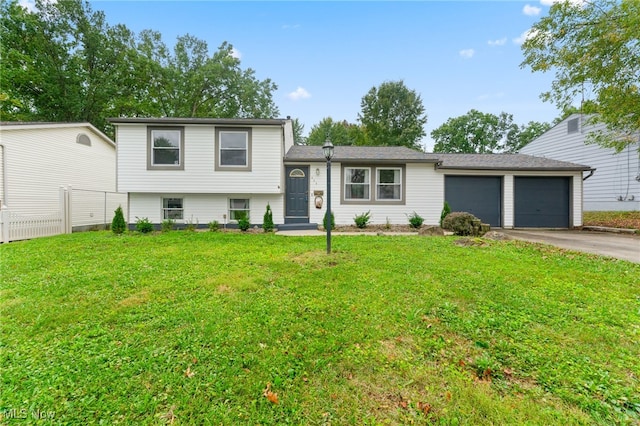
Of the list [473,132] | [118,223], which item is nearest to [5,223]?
[118,223]

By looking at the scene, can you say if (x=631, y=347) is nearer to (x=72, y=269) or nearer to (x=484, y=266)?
(x=484, y=266)

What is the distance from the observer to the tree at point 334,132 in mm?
30078

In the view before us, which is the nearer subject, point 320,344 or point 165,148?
point 320,344

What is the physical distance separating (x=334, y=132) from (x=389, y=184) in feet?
69.6

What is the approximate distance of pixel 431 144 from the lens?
36000 millimetres

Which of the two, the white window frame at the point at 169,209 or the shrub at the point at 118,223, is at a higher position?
the white window frame at the point at 169,209

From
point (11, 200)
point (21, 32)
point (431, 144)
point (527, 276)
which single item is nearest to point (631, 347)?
point (527, 276)

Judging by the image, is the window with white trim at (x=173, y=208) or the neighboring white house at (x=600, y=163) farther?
the neighboring white house at (x=600, y=163)

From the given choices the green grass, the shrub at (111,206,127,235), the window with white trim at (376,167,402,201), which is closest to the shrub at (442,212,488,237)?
the window with white trim at (376,167,402,201)

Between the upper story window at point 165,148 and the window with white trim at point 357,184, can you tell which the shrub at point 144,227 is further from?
the window with white trim at point 357,184

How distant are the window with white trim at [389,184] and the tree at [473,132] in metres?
26.6

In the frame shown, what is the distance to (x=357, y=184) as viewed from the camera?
11.3m

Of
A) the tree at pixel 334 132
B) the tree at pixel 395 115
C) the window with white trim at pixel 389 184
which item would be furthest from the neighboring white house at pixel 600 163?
the tree at pixel 334 132

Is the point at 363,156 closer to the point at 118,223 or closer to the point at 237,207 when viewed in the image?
the point at 237,207
